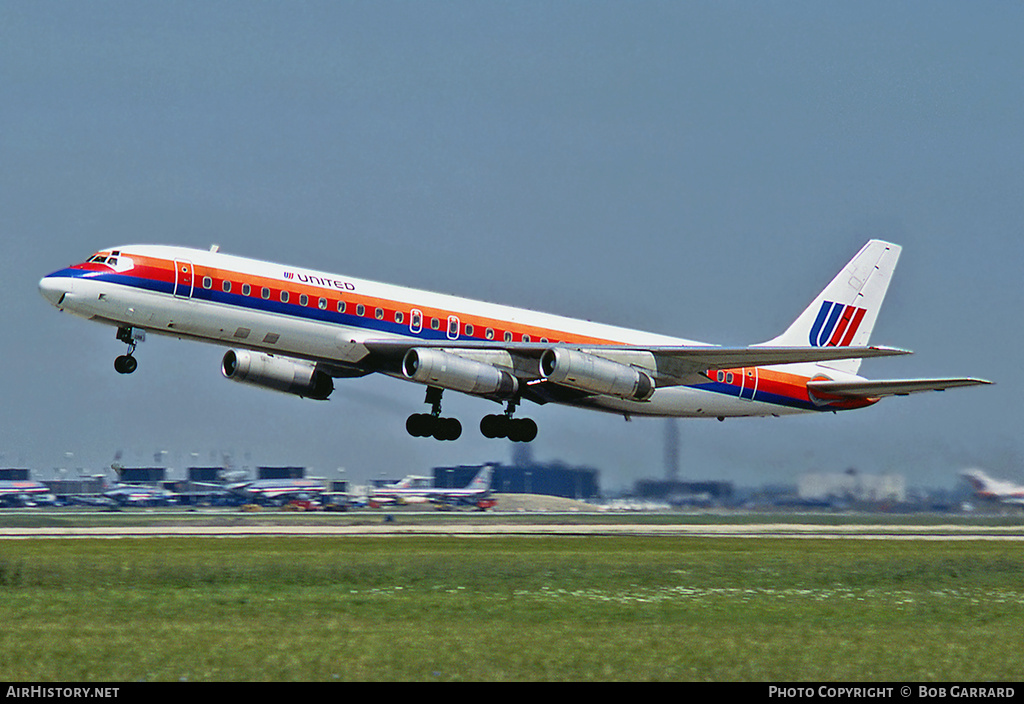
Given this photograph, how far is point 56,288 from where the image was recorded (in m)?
39.4

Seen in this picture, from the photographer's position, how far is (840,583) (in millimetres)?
30047

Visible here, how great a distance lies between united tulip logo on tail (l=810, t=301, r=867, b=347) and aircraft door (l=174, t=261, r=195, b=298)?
26.8 metres

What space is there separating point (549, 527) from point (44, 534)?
792 inches

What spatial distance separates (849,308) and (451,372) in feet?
67.7

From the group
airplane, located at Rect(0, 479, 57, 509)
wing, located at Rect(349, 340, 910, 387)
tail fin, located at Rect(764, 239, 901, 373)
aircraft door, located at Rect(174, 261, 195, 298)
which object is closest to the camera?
aircraft door, located at Rect(174, 261, 195, 298)

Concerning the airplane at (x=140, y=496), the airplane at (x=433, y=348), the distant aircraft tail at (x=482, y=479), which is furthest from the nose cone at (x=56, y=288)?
the distant aircraft tail at (x=482, y=479)

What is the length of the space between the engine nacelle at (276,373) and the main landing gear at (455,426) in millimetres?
3627

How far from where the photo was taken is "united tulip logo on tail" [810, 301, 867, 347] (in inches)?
2176

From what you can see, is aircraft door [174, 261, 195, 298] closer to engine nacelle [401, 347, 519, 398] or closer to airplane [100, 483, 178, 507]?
engine nacelle [401, 347, 519, 398]

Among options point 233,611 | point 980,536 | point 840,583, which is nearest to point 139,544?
point 233,611

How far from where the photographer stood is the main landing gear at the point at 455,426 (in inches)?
1879

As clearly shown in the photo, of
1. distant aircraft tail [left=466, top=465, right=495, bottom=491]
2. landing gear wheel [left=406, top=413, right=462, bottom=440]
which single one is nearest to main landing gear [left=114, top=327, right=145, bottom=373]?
landing gear wheel [left=406, top=413, right=462, bottom=440]

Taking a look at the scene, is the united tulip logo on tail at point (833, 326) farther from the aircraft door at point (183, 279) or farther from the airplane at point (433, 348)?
the aircraft door at point (183, 279)

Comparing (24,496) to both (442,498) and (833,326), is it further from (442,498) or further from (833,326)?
(833,326)
